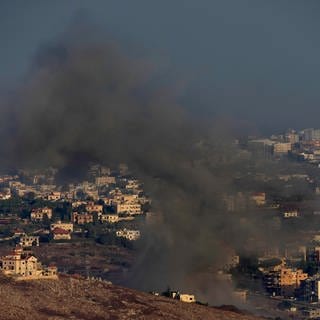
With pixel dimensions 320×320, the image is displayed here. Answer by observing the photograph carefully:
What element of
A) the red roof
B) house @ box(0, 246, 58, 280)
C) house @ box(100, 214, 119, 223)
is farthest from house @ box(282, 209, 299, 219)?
house @ box(100, 214, 119, 223)

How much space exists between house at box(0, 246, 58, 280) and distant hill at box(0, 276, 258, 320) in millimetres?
514

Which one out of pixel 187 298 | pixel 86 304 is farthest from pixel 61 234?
pixel 86 304

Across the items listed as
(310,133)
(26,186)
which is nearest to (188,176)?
(26,186)

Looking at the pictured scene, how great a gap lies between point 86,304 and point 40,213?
1096 inches

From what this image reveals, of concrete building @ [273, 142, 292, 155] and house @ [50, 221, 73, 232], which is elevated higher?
concrete building @ [273, 142, 292, 155]

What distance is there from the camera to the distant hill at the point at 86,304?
3178 cm

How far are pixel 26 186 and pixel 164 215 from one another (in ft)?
80.0

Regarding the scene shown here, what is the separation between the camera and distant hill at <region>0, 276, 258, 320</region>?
1251 inches

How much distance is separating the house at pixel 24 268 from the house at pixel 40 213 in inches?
859

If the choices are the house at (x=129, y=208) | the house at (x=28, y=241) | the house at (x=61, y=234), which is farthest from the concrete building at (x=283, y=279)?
the house at (x=61, y=234)

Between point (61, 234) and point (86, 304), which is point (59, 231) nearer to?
point (61, 234)

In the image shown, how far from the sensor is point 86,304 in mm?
32969

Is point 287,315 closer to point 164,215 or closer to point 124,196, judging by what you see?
point 164,215

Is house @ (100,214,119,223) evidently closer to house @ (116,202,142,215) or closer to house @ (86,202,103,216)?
house @ (116,202,142,215)
